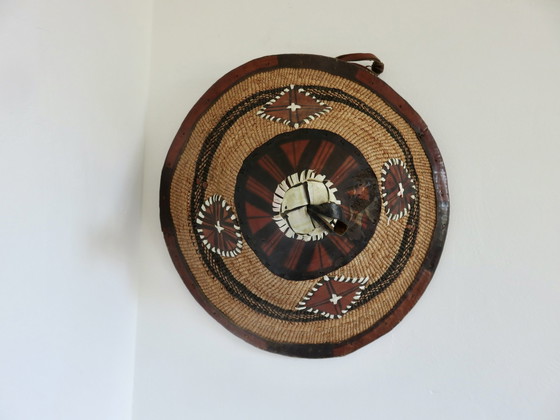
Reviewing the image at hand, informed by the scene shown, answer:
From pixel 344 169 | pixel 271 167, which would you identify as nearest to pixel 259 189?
pixel 271 167

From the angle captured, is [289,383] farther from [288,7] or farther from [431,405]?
[288,7]

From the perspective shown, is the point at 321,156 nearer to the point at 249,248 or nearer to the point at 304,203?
the point at 304,203

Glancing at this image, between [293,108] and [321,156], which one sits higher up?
[293,108]

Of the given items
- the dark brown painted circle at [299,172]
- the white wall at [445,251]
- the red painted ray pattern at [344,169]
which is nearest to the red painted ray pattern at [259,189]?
the dark brown painted circle at [299,172]

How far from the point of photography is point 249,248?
0.83 metres

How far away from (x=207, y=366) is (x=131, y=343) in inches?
7.7

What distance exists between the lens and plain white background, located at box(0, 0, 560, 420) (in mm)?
895

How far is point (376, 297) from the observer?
89 cm

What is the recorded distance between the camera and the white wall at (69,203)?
65 cm

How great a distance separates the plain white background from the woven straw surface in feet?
0.34

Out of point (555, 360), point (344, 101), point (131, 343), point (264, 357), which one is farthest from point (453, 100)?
point (131, 343)

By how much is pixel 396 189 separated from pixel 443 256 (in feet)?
0.77

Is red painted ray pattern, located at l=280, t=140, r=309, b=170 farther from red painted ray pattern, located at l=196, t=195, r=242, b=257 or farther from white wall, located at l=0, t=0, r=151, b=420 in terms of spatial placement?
white wall, located at l=0, t=0, r=151, b=420

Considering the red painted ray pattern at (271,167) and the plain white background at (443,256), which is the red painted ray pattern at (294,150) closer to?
the red painted ray pattern at (271,167)
